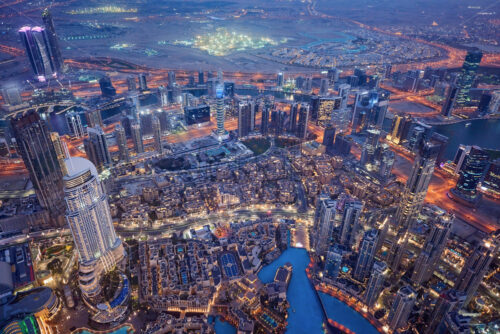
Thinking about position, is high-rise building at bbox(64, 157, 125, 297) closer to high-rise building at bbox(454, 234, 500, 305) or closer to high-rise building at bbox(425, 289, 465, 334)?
A: high-rise building at bbox(425, 289, 465, 334)

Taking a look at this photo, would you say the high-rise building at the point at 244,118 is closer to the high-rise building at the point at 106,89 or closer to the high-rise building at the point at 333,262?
the high-rise building at the point at 106,89

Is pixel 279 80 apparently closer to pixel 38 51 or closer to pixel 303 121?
pixel 303 121

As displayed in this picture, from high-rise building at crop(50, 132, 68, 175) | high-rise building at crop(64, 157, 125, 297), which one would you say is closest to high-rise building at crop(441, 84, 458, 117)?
high-rise building at crop(64, 157, 125, 297)

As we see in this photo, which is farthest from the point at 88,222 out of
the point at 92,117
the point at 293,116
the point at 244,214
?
the point at 293,116

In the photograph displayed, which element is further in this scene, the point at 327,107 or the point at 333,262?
the point at 327,107

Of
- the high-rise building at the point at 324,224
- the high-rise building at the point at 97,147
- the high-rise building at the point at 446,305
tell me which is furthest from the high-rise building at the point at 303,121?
the high-rise building at the point at 446,305
